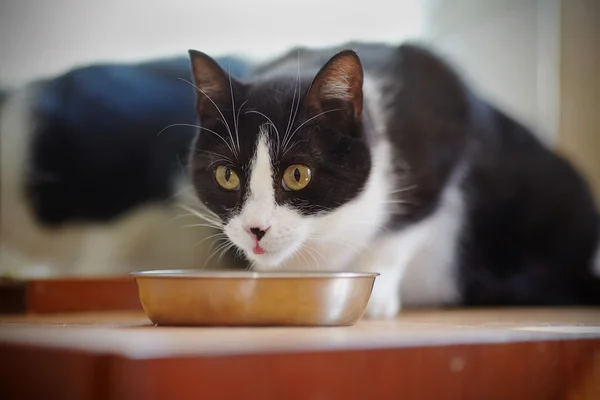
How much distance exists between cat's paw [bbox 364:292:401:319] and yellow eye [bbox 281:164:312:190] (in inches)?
10.8

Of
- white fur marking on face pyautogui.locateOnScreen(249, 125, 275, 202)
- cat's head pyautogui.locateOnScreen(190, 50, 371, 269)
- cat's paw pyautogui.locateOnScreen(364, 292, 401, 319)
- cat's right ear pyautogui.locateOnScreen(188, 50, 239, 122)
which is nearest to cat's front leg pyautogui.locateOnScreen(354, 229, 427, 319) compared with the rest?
cat's paw pyautogui.locateOnScreen(364, 292, 401, 319)

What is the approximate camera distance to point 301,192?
1.09 m

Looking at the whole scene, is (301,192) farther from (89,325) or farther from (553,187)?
(553,187)

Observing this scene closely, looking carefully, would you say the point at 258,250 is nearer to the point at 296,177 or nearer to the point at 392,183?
→ the point at 296,177

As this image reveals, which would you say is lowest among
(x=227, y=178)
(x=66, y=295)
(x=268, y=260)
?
(x=66, y=295)

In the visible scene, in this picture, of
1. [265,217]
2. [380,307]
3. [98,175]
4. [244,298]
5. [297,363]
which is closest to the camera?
[297,363]

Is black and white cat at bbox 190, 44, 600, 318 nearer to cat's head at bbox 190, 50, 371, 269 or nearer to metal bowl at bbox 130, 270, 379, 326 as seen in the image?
cat's head at bbox 190, 50, 371, 269

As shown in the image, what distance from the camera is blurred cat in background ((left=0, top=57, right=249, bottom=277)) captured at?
4.33 feet

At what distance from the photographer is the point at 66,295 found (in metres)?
1.29

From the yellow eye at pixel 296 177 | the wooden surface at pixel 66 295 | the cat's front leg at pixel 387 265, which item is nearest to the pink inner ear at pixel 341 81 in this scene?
the yellow eye at pixel 296 177

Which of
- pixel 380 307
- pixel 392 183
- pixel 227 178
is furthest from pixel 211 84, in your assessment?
pixel 380 307

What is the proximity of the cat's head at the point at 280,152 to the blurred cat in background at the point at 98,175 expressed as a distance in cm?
15

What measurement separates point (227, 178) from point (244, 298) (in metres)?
0.30

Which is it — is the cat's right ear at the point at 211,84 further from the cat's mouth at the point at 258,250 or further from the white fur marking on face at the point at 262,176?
the cat's mouth at the point at 258,250
